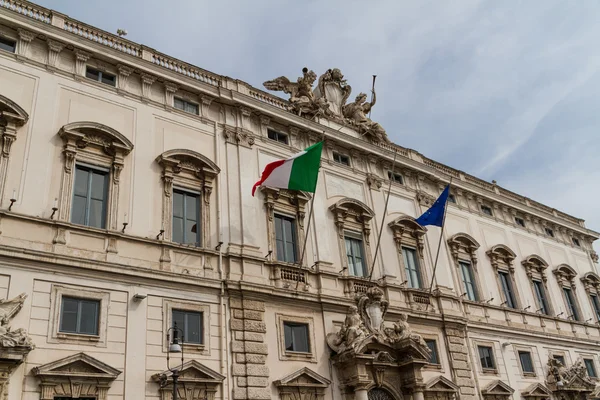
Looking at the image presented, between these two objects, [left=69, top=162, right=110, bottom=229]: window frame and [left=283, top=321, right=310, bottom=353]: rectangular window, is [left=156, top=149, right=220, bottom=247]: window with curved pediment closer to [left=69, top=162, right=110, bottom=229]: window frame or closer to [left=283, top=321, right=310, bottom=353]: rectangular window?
[left=69, top=162, right=110, bottom=229]: window frame

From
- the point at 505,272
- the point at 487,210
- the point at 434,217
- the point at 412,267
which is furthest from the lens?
the point at 487,210

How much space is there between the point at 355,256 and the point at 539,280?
45.5 feet

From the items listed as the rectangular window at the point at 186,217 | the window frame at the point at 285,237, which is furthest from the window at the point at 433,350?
the rectangular window at the point at 186,217

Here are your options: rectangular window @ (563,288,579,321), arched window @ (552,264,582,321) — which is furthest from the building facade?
arched window @ (552,264,582,321)

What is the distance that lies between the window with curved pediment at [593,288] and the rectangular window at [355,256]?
18.6 metres

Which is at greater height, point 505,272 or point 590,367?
point 505,272

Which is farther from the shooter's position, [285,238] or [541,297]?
[541,297]

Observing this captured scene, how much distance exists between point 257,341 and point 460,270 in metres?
12.8

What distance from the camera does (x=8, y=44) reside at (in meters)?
17.3

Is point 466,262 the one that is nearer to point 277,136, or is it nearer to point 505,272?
point 505,272

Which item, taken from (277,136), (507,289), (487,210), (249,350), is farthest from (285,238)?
(487,210)

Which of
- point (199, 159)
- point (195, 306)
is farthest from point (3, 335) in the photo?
point (199, 159)

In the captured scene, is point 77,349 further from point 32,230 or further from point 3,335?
point 32,230

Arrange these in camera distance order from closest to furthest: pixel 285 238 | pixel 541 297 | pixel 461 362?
pixel 285 238, pixel 461 362, pixel 541 297
